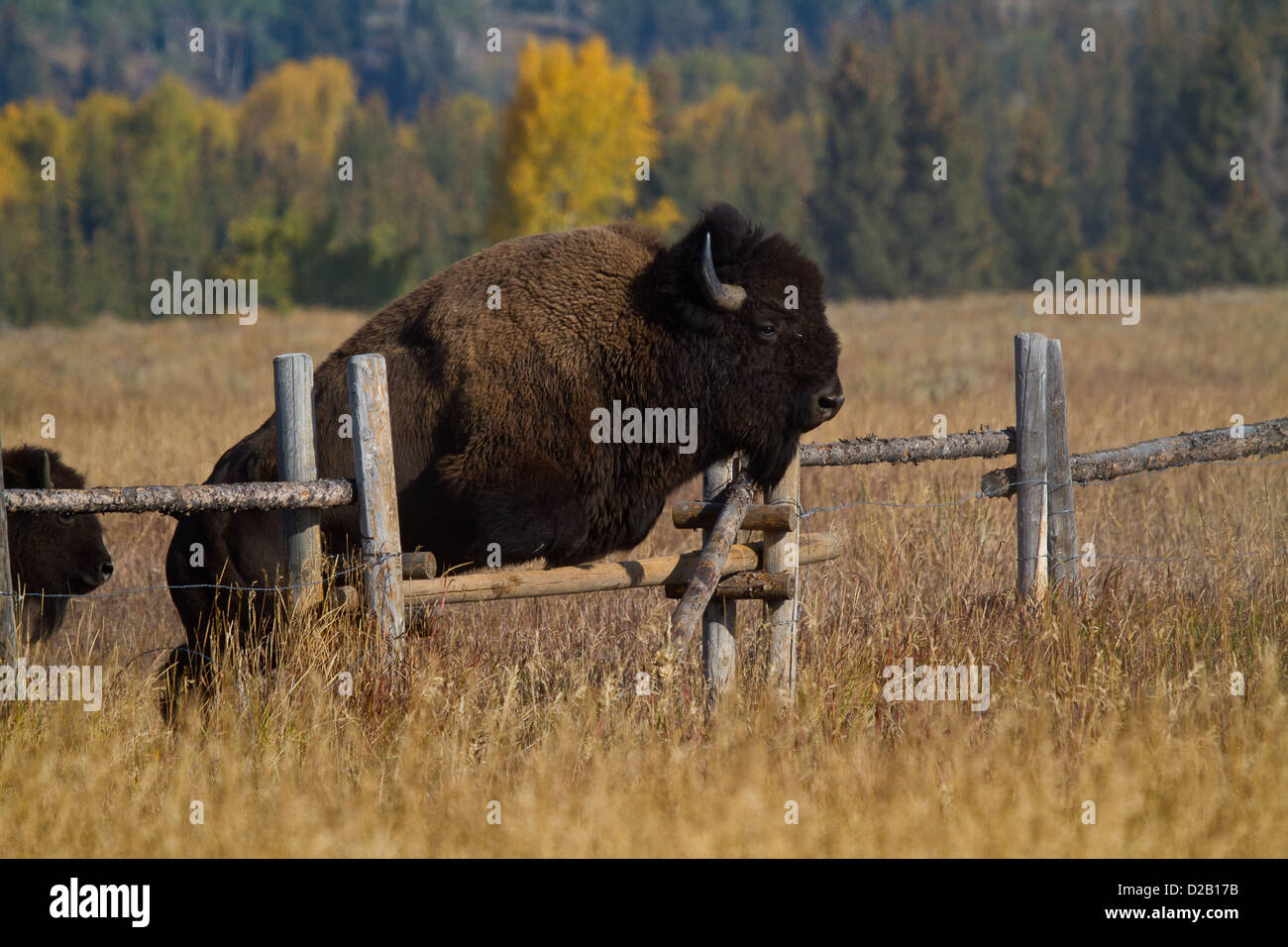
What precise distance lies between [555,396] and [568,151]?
1829 inches

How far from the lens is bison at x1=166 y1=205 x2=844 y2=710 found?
5.61 meters

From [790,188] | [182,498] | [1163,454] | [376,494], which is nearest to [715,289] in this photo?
[376,494]

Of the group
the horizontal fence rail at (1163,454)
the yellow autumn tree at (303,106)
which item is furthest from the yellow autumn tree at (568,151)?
the yellow autumn tree at (303,106)

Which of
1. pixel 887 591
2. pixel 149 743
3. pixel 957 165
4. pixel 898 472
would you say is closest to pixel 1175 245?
pixel 957 165

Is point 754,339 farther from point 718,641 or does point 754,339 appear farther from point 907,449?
point 718,641

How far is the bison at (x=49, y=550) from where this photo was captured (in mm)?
6828

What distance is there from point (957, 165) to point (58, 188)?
164ft

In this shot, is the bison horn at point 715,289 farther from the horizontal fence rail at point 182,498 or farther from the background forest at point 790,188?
the background forest at point 790,188

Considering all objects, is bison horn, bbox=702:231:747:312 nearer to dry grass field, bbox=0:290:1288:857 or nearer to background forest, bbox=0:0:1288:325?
dry grass field, bbox=0:290:1288:857

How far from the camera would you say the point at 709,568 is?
5.22 meters

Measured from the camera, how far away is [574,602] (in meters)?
7.46

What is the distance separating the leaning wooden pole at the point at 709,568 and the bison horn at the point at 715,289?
775mm

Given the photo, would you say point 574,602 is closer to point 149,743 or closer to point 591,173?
point 149,743

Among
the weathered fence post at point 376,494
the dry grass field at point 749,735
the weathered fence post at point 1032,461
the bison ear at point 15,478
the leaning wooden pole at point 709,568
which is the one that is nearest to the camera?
the dry grass field at point 749,735
